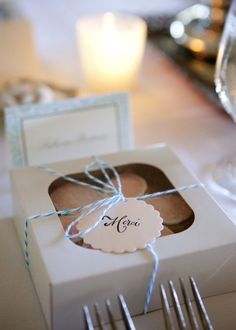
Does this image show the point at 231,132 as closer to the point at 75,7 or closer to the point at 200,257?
the point at 200,257

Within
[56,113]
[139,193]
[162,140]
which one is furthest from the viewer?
[162,140]

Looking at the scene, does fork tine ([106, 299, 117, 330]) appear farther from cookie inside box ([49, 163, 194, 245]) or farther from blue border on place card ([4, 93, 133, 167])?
blue border on place card ([4, 93, 133, 167])

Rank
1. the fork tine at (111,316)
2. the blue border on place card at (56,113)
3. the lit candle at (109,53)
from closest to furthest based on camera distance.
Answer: the fork tine at (111,316)
the blue border on place card at (56,113)
the lit candle at (109,53)

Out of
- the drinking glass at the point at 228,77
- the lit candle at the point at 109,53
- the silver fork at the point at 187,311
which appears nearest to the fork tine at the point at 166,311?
the silver fork at the point at 187,311

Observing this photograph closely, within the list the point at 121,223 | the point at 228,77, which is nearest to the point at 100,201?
the point at 121,223

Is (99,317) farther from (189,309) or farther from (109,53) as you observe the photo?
(109,53)

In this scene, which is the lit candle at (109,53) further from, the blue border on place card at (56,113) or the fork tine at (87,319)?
the fork tine at (87,319)

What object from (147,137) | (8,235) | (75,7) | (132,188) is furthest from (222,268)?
(75,7)
